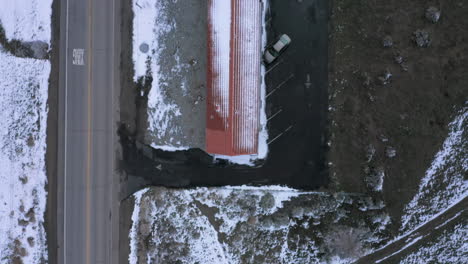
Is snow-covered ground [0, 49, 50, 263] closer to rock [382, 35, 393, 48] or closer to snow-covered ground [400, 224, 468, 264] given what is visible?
rock [382, 35, 393, 48]

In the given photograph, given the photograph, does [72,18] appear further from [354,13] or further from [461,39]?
[461,39]

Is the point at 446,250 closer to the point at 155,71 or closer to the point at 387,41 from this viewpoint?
the point at 387,41

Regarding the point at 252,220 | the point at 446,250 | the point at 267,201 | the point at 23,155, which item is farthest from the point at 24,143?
the point at 446,250

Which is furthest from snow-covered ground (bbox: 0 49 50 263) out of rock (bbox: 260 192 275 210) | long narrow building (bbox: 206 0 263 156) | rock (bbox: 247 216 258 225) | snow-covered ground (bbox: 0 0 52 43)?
rock (bbox: 260 192 275 210)

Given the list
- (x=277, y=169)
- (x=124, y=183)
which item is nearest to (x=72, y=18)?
(x=124, y=183)

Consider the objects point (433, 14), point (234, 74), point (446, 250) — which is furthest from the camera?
point (446, 250)

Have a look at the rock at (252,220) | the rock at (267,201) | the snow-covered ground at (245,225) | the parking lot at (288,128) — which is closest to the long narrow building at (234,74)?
the parking lot at (288,128)

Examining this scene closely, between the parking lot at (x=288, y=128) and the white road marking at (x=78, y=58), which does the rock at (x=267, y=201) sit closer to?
the parking lot at (x=288, y=128)
